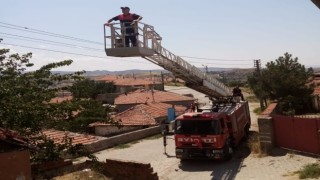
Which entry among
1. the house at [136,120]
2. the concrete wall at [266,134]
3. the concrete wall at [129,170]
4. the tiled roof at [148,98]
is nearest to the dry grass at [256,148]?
the concrete wall at [266,134]

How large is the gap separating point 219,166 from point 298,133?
11.6 ft

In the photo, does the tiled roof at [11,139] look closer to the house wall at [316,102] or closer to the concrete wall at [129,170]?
the concrete wall at [129,170]

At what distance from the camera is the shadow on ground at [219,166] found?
15.0 m

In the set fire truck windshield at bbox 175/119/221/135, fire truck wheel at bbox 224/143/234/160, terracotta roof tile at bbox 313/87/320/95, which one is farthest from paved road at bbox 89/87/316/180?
terracotta roof tile at bbox 313/87/320/95

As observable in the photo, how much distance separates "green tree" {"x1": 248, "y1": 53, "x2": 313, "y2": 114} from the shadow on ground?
14.8 metres

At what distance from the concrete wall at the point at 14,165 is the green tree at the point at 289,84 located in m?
25.6

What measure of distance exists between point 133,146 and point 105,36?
9.74m

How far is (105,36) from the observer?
15.3 m

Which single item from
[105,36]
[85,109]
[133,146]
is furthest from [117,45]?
[133,146]

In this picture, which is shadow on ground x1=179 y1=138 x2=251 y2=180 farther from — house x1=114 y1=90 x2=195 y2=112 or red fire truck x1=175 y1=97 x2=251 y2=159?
house x1=114 y1=90 x2=195 y2=112

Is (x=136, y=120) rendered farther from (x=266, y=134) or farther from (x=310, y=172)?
(x=310, y=172)

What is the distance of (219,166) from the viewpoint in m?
16.3

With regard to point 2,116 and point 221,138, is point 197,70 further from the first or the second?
point 2,116

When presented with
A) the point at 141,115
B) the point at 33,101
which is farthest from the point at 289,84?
the point at 33,101
